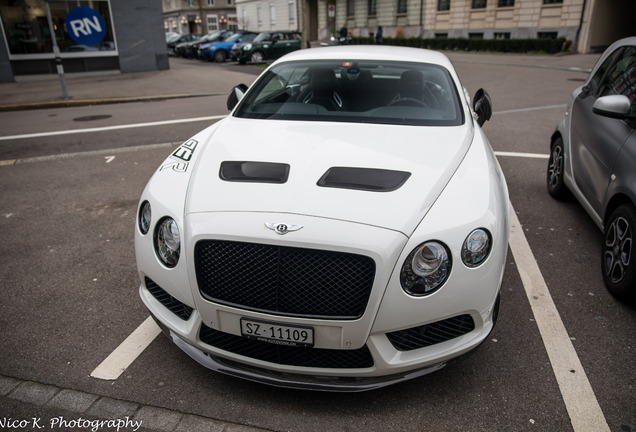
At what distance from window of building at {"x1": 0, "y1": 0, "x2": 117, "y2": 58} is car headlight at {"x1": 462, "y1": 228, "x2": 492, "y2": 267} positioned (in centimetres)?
1853

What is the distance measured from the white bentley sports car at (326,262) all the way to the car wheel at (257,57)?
887 inches

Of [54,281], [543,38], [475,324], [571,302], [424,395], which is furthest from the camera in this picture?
[543,38]

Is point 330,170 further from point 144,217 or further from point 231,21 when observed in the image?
point 231,21

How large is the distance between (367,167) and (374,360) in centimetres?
109

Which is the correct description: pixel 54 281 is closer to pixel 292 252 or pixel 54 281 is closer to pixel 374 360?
pixel 292 252

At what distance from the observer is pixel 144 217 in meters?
2.74

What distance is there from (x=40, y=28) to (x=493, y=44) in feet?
80.1

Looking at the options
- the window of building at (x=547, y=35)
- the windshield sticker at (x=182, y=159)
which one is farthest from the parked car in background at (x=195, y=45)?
the windshield sticker at (x=182, y=159)

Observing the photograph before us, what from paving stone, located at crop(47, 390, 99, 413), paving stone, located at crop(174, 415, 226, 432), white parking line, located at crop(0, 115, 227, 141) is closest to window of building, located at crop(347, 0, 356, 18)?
white parking line, located at crop(0, 115, 227, 141)

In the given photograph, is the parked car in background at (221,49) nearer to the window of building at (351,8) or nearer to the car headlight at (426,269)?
the window of building at (351,8)

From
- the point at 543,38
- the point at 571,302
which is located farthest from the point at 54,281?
the point at 543,38

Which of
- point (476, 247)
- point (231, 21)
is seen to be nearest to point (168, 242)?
point (476, 247)

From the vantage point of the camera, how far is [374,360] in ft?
7.47

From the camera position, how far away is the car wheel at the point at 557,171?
16.5ft
